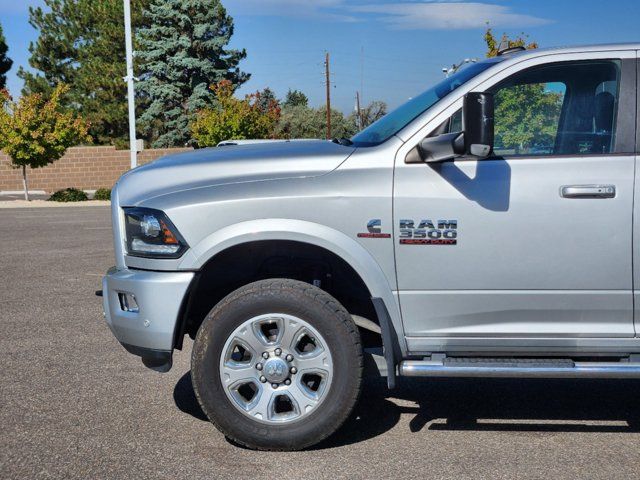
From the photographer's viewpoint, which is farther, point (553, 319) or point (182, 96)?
point (182, 96)

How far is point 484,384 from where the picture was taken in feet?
19.7

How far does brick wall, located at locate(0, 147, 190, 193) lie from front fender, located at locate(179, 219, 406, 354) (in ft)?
120

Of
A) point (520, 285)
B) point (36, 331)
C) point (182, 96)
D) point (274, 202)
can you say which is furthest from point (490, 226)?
point (182, 96)

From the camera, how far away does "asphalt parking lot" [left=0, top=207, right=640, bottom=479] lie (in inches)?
171

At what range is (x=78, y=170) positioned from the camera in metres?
41.1

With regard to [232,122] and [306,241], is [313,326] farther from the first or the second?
[232,122]

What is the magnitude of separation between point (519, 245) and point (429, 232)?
17.9 inches

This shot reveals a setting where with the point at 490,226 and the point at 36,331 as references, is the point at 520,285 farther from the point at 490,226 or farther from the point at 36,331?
the point at 36,331

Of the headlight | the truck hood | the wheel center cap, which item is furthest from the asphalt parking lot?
the truck hood

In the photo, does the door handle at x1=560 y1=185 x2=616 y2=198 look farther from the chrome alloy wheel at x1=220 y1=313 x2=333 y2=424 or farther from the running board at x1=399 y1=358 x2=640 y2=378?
the chrome alloy wheel at x1=220 y1=313 x2=333 y2=424

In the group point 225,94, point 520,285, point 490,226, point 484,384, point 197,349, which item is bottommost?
A: point 484,384

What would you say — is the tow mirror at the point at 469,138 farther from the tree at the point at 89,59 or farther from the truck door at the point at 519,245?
the tree at the point at 89,59

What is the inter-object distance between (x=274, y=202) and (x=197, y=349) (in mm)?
853

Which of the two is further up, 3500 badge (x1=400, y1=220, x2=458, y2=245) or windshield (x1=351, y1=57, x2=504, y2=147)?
windshield (x1=351, y1=57, x2=504, y2=147)
